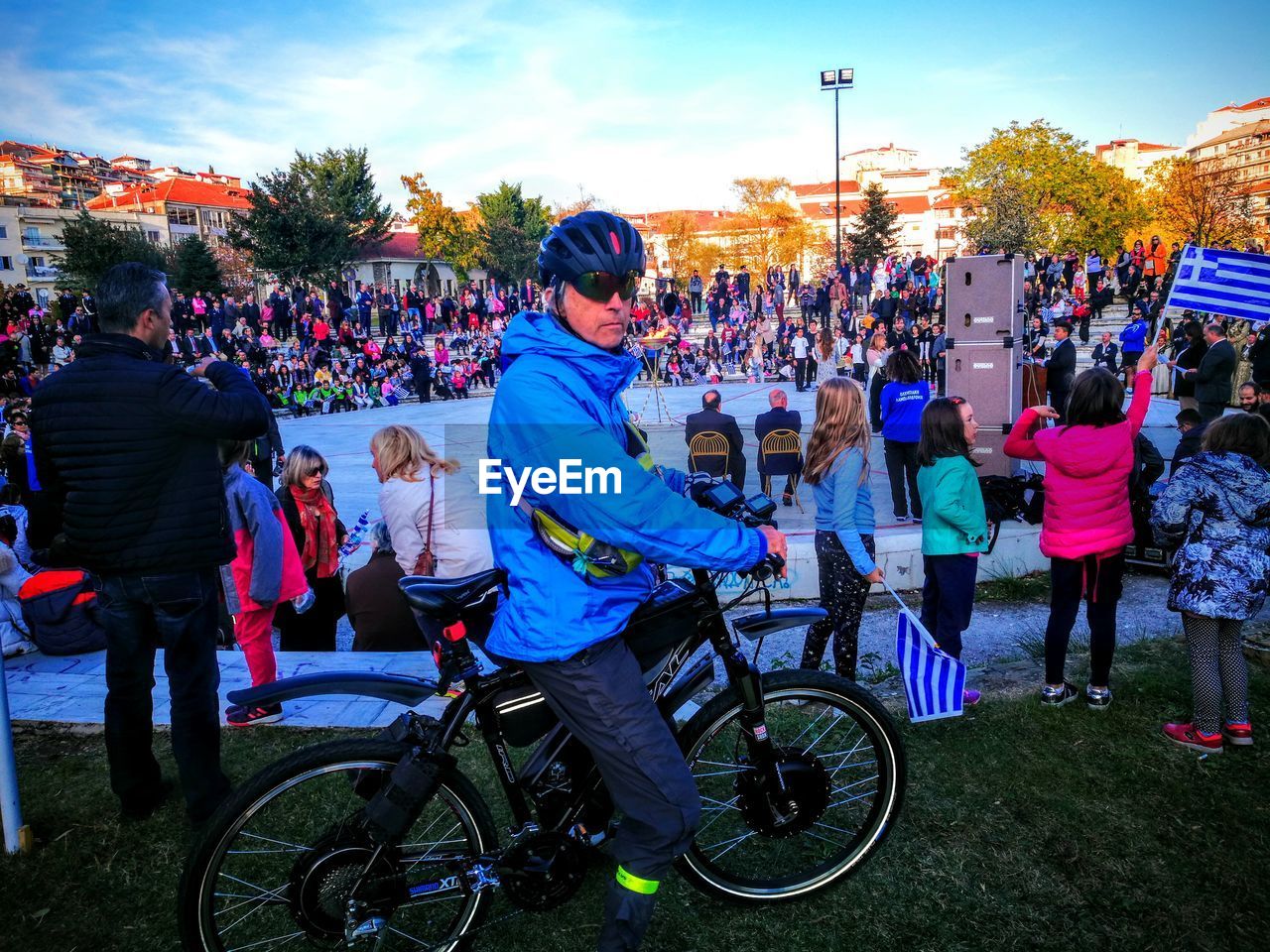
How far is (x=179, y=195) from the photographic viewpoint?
90.1 meters

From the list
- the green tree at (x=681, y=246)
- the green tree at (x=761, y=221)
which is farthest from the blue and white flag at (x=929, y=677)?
the green tree at (x=681, y=246)

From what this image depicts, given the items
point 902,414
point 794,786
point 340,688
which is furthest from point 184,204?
point 794,786

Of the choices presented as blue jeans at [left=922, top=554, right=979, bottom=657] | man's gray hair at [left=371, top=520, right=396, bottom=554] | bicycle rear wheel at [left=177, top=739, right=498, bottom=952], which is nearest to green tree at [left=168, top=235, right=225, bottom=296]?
man's gray hair at [left=371, top=520, right=396, bottom=554]

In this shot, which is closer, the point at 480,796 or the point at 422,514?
the point at 480,796

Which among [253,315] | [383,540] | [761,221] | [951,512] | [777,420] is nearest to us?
[951,512]

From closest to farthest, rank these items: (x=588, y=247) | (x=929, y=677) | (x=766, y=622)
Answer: (x=588, y=247) → (x=766, y=622) → (x=929, y=677)

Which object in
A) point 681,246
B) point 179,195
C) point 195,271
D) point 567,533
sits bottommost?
point 567,533

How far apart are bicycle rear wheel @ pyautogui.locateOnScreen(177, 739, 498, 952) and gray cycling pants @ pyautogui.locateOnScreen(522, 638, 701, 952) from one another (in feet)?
1.52

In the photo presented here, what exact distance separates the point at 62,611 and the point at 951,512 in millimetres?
5713

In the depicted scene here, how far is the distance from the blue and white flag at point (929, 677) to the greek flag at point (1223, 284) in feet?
17.5

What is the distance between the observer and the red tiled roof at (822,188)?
116 metres

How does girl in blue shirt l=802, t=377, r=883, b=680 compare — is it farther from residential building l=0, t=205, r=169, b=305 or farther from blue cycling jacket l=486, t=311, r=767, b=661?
residential building l=0, t=205, r=169, b=305

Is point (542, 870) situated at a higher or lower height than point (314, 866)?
lower

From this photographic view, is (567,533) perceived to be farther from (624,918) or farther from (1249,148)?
(1249,148)
